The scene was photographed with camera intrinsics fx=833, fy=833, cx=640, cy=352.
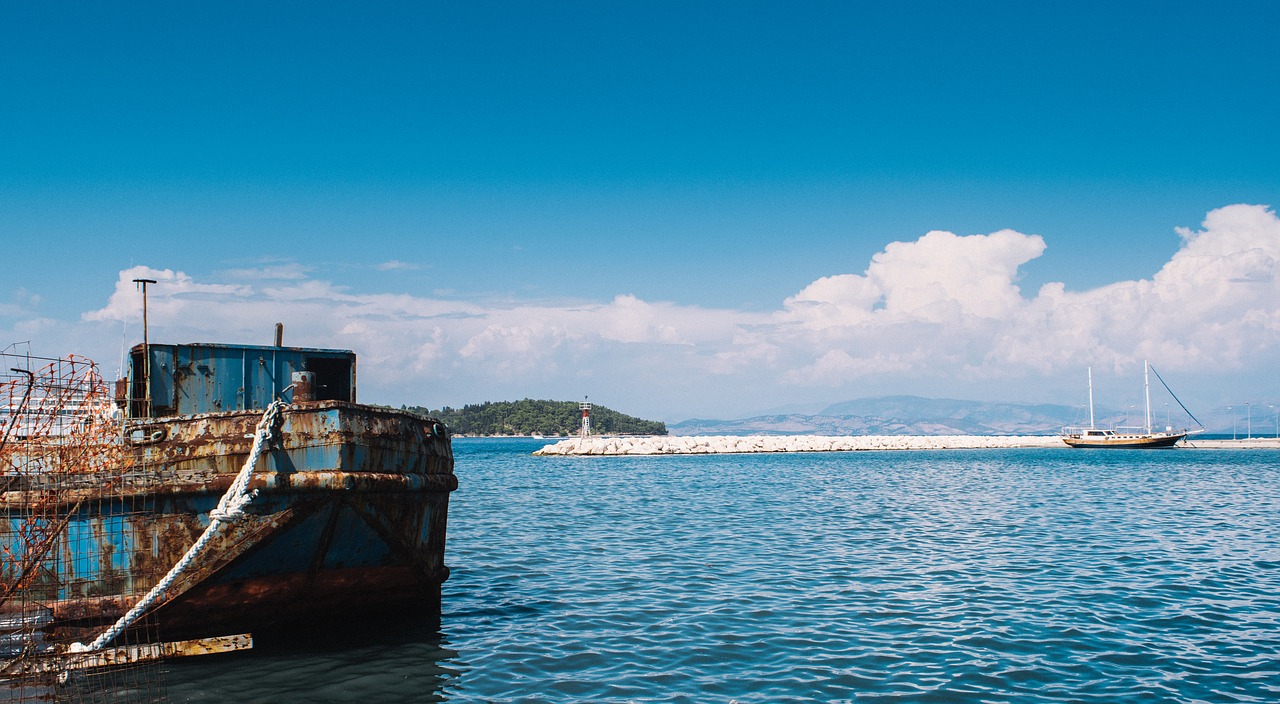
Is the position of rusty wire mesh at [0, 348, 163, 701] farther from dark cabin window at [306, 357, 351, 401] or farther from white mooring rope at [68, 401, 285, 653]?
dark cabin window at [306, 357, 351, 401]

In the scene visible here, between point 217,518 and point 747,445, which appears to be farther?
point 747,445

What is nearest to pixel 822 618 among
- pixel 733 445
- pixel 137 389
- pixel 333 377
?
pixel 333 377

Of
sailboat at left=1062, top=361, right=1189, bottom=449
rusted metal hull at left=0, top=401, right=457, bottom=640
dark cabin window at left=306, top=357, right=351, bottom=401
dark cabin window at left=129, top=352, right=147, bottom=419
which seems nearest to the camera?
rusted metal hull at left=0, top=401, right=457, bottom=640

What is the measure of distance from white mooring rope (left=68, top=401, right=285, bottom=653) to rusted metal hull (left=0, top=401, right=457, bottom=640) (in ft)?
0.50

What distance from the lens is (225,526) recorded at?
1052 centimetres

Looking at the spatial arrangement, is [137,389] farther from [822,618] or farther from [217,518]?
[822,618]

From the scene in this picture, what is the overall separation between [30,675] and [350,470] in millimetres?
4195

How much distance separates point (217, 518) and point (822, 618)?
8.98 meters

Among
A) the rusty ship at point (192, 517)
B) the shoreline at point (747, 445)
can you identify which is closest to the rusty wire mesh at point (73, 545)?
the rusty ship at point (192, 517)

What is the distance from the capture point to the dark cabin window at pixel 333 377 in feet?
48.5

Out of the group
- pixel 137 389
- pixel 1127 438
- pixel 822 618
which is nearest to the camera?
pixel 822 618

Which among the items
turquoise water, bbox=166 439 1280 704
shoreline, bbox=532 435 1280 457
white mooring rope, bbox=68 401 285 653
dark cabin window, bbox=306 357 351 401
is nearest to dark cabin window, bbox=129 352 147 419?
dark cabin window, bbox=306 357 351 401

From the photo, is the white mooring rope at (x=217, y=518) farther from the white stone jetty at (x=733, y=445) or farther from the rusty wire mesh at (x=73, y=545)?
the white stone jetty at (x=733, y=445)

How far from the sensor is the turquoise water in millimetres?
10125
